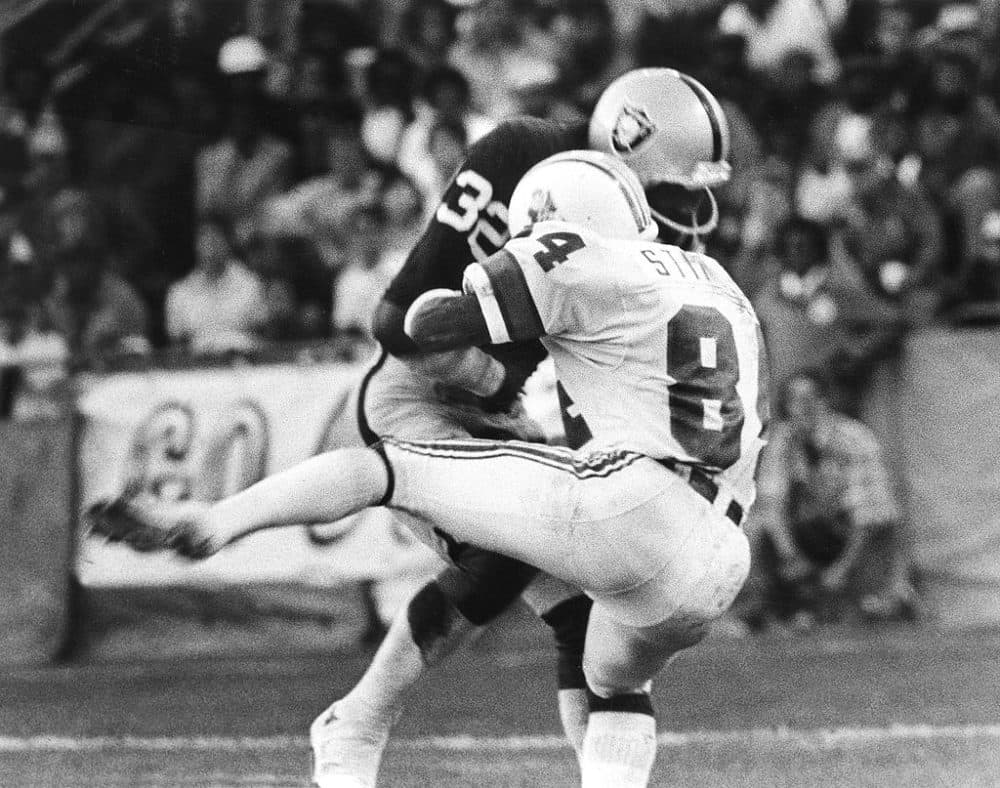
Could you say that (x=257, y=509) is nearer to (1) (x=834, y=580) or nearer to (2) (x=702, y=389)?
(2) (x=702, y=389)

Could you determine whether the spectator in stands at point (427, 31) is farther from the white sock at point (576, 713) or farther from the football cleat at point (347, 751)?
the white sock at point (576, 713)

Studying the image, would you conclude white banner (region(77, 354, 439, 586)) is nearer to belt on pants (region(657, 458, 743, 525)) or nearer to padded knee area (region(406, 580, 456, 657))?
padded knee area (region(406, 580, 456, 657))

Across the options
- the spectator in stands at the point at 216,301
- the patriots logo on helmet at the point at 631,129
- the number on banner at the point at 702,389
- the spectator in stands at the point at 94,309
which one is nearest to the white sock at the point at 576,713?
the number on banner at the point at 702,389

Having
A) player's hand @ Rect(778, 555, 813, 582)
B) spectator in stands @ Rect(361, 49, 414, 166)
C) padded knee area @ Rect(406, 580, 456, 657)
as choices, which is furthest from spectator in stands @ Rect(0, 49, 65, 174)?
padded knee area @ Rect(406, 580, 456, 657)

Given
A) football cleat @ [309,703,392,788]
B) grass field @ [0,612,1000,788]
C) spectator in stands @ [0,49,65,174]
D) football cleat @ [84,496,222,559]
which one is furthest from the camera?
spectator in stands @ [0,49,65,174]

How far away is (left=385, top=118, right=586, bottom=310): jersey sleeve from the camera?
4.87 metres

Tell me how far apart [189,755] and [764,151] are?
571cm

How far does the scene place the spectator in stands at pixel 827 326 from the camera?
912 centimetres

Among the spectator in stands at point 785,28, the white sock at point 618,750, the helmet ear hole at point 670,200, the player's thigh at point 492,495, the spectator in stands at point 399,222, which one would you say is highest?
the helmet ear hole at point 670,200

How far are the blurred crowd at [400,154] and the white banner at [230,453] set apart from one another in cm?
31

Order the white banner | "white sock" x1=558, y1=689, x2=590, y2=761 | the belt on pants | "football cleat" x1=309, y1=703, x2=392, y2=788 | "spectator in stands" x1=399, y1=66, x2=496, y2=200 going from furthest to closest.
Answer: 1. "spectator in stands" x1=399, y1=66, x2=496, y2=200
2. the white banner
3. "football cleat" x1=309, y1=703, x2=392, y2=788
4. "white sock" x1=558, y1=689, x2=590, y2=761
5. the belt on pants

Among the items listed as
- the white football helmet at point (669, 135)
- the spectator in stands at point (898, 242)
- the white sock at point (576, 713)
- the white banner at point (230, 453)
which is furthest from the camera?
the spectator in stands at point (898, 242)

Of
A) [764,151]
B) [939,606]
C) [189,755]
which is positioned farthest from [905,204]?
[189,755]

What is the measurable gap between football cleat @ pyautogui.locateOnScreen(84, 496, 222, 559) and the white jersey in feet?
2.43
